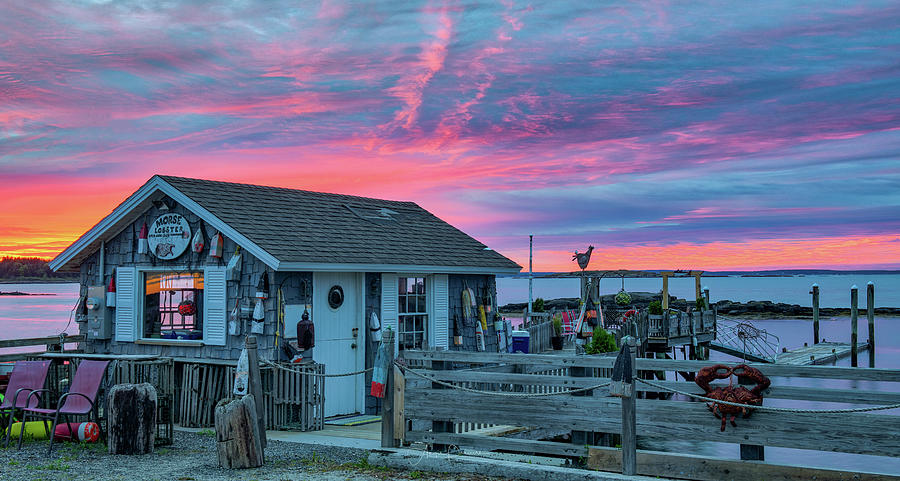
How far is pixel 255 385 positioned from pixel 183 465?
134 cm

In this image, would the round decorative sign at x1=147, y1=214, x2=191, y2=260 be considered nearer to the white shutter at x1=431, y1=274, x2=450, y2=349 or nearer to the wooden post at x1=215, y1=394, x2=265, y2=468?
the white shutter at x1=431, y1=274, x2=450, y2=349

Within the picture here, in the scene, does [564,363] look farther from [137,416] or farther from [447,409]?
[137,416]

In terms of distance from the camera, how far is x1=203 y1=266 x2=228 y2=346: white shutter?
14680 millimetres

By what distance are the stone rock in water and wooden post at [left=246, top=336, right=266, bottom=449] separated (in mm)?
1390

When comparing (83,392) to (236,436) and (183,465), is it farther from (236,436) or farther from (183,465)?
(236,436)

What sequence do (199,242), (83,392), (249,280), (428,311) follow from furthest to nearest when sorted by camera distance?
(428,311), (199,242), (249,280), (83,392)

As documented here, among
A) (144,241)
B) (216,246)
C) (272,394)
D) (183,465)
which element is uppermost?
(144,241)

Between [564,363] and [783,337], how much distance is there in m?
62.4

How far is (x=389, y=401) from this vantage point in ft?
36.1

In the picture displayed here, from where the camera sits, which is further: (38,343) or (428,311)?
(428,311)

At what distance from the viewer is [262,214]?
16.0 metres

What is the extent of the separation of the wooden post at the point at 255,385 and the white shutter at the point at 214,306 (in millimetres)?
3461

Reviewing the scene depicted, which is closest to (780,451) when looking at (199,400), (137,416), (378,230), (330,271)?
(378,230)

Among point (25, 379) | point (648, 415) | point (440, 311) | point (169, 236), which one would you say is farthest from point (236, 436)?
point (440, 311)
